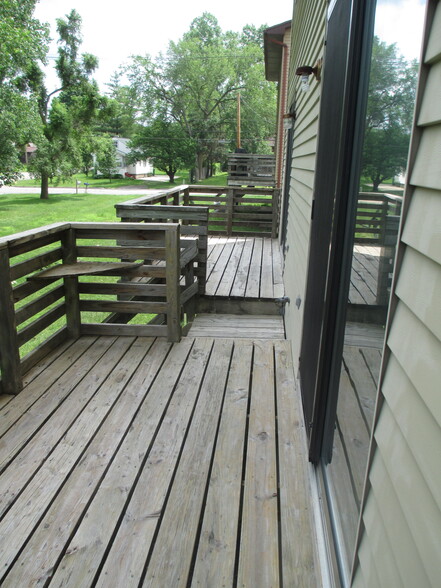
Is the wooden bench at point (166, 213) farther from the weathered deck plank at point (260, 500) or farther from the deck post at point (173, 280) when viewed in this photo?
the weathered deck plank at point (260, 500)

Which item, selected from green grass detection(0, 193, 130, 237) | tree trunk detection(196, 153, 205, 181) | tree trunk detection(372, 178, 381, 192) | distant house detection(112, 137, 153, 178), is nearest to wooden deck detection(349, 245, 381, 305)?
tree trunk detection(372, 178, 381, 192)

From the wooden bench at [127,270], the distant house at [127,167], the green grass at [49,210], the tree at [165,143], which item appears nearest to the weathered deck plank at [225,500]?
the wooden bench at [127,270]

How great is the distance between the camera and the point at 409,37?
93 centimetres

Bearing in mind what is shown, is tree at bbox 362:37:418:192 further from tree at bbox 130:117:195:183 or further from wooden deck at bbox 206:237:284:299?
tree at bbox 130:117:195:183

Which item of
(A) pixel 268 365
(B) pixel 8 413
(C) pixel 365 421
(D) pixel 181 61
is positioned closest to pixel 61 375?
(B) pixel 8 413

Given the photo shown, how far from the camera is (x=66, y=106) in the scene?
25.9 m

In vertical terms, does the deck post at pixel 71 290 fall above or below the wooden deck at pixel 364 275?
below

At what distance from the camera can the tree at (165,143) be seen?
36.3 metres

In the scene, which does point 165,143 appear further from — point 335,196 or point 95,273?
point 335,196

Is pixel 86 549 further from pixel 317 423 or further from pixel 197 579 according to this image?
pixel 317 423

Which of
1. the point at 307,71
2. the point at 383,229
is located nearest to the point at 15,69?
the point at 307,71

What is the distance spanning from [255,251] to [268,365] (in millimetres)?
5083

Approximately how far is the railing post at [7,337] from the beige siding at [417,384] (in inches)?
96.7

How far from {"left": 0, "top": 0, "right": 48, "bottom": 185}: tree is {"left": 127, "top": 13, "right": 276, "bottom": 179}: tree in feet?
55.8
